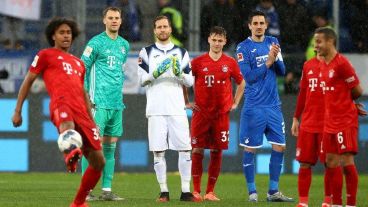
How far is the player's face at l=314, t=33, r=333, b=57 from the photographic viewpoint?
11.7 m

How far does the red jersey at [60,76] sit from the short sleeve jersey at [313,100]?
239 centimetres

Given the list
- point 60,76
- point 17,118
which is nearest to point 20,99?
point 17,118

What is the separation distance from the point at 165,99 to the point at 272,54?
1473 mm

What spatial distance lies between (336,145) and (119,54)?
12.7 feet

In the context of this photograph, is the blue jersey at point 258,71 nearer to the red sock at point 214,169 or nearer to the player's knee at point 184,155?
the red sock at point 214,169

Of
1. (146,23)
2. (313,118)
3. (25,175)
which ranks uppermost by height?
(146,23)

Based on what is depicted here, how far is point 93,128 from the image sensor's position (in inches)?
453

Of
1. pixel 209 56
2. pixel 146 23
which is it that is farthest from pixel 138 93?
pixel 209 56

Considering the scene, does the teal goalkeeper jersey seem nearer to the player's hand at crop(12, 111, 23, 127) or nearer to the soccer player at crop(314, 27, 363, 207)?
the player's hand at crop(12, 111, 23, 127)

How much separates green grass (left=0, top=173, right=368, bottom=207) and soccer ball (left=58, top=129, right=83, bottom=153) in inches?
93.3

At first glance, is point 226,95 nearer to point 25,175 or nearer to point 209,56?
point 209,56

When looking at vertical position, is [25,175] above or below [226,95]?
below

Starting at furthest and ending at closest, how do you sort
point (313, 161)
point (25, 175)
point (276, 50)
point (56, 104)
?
point (25, 175) < point (276, 50) < point (313, 161) < point (56, 104)

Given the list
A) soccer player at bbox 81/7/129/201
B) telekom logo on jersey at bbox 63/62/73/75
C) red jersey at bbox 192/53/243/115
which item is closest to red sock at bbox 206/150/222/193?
red jersey at bbox 192/53/243/115
